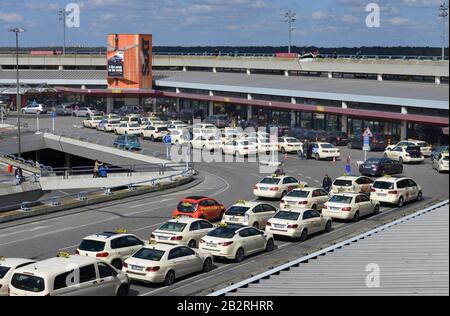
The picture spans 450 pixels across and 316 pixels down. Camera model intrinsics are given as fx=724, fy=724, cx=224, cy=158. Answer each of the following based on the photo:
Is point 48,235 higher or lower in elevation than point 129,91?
lower

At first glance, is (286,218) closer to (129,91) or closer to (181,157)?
(181,157)

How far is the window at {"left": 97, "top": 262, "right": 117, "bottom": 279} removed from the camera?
1678 centimetres

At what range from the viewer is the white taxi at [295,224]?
2411cm

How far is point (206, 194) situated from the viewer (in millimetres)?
35375

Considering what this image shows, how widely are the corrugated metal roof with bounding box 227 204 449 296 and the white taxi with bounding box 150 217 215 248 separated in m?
8.70

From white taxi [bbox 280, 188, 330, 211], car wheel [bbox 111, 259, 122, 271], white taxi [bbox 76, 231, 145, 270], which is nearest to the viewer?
white taxi [bbox 76, 231, 145, 270]

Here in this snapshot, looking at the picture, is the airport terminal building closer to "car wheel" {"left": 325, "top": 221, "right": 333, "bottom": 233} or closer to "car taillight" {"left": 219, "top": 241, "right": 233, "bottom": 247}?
"car wheel" {"left": 325, "top": 221, "right": 333, "bottom": 233}

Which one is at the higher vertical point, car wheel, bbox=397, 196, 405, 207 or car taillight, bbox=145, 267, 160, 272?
car taillight, bbox=145, 267, 160, 272

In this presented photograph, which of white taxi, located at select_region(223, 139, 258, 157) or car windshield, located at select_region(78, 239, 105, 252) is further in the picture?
white taxi, located at select_region(223, 139, 258, 157)

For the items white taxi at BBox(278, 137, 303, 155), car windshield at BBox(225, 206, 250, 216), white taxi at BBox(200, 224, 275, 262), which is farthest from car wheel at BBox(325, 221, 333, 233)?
white taxi at BBox(278, 137, 303, 155)

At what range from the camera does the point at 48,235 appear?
2567cm
